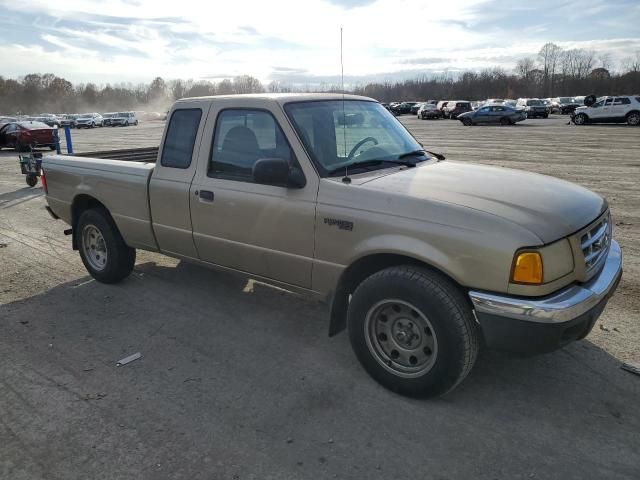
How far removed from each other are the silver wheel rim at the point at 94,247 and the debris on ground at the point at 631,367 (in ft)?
16.2

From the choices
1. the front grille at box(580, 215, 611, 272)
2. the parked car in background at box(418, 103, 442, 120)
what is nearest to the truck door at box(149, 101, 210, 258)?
the front grille at box(580, 215, 611, 272)

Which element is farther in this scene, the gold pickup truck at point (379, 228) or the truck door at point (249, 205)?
the truck door at point (249, 205)

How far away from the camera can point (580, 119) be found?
31781 mm

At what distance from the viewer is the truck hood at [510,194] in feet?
9.43

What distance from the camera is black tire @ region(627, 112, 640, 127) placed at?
28922 millimetres

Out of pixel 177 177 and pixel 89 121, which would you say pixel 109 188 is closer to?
pixel 177 177

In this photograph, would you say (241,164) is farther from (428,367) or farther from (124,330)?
(428,367)

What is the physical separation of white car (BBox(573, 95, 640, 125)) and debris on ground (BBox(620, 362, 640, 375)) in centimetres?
3118

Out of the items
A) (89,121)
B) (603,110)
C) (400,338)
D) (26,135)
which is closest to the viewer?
(400,338)

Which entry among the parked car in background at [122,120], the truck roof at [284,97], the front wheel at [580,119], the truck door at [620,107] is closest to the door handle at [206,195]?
the truck roof at [284,97]

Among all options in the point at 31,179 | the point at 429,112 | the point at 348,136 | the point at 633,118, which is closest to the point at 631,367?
the point at 348,136

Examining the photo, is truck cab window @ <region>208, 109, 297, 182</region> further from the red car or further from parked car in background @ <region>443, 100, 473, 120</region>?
parked car in background @ <region>443, 100, 473, 120</region>

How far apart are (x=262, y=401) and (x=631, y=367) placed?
2.60 m

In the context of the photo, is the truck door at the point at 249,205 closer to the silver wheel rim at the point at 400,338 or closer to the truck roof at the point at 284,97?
the truck roof at the point at 284,97
